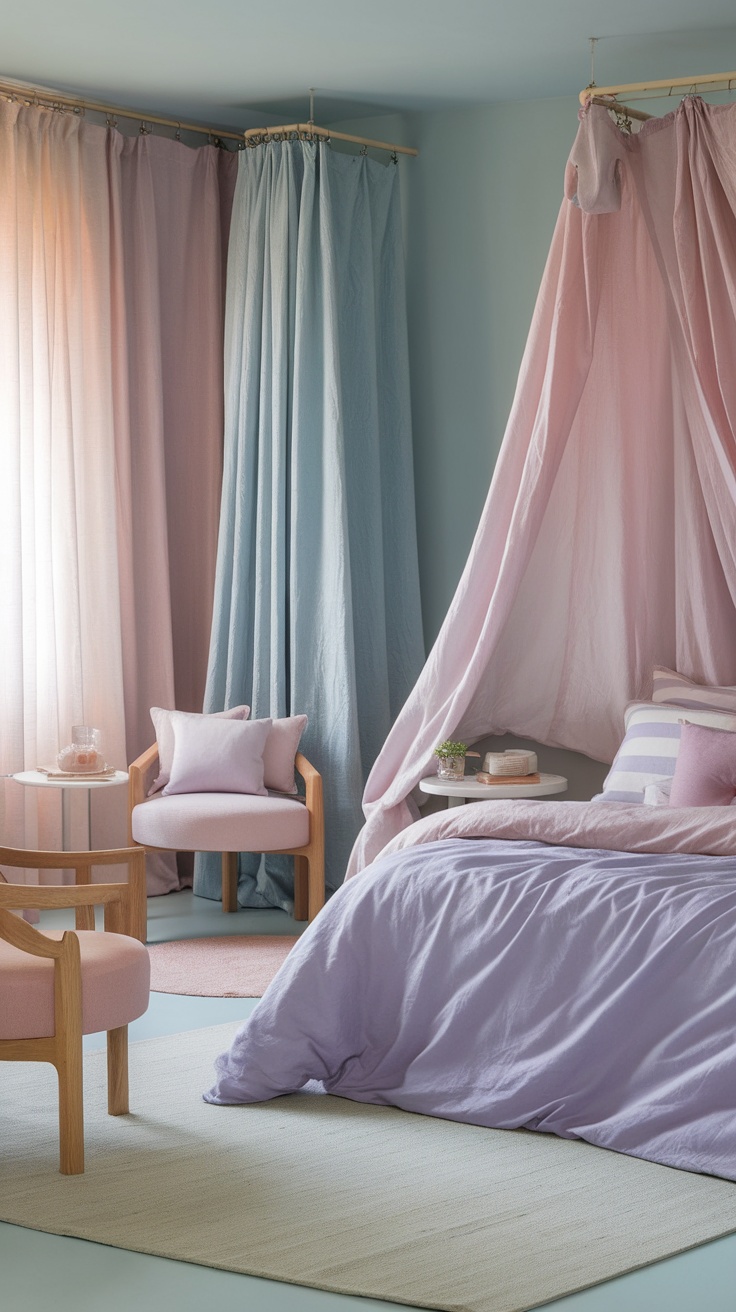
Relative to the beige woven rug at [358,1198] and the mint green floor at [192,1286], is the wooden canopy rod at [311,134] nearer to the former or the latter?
the beige woven rug at [358,1198]

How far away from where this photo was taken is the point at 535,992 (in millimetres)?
3070

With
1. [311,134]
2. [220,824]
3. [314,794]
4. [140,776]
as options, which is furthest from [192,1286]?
[311,134]

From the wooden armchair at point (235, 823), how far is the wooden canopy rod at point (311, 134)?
2.33 metres

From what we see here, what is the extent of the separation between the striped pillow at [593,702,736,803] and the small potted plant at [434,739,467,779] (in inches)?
19.7

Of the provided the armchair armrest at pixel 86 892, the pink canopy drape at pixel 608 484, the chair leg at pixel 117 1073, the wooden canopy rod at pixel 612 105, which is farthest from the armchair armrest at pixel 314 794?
the wooden canopy rod at pixel 612 105

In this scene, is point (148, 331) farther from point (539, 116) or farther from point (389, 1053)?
point (389, 1053)

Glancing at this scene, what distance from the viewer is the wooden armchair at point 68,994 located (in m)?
2.84

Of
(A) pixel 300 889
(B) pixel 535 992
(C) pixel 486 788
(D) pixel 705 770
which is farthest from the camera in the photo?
(A) pixel 300 889

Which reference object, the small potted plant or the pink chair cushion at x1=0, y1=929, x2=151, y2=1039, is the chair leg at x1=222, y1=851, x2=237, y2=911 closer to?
the small potted plant

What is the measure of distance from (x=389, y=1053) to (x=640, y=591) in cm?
201

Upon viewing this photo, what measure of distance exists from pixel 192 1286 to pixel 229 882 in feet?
9.51

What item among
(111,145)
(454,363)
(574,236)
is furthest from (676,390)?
(111,145)

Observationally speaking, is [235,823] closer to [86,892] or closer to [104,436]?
[104,436]

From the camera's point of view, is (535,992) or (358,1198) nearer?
(358,1198)
